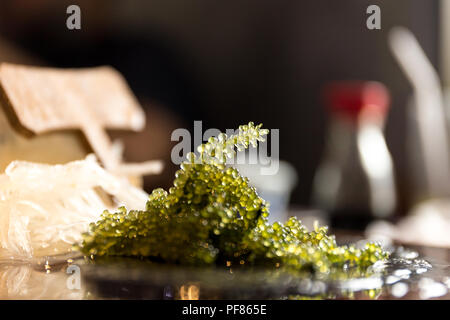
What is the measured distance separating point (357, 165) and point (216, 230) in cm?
131

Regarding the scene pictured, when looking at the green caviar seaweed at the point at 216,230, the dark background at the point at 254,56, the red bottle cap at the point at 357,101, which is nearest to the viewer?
the green caviar seaweed at the point at 216,230

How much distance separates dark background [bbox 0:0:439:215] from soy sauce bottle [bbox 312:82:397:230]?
109 cm

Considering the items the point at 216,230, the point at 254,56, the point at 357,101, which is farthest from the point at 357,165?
the point at 254,56

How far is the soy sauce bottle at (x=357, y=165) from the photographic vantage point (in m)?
1.90

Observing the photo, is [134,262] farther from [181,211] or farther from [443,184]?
[443,184]

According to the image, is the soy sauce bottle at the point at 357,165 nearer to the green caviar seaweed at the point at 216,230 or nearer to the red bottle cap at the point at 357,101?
the red bottle cap at the point at 357,101

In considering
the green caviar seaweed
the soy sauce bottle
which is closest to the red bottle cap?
the soy sauce bottle

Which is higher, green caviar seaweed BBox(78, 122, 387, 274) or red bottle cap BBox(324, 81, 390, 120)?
red bottle cap BBox(324, 81, 390, 120)

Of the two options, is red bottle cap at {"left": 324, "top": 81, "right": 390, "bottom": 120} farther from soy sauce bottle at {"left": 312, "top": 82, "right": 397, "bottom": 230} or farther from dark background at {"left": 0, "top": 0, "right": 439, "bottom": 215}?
dark background at {"left": 0, "top": 0, "right": 439, "bottom": 215}

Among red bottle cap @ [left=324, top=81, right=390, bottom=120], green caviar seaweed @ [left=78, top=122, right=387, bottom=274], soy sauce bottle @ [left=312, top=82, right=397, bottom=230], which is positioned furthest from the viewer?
red bottle cap @ [left=324, top=81, right=390, bottom=120]

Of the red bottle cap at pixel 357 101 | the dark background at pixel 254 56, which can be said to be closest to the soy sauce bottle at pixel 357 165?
the red bottle cap at pixel 357 101

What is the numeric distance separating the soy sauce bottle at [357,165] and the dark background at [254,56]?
3.58 ft

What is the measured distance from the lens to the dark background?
3.11 m

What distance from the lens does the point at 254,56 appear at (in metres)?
3.23
